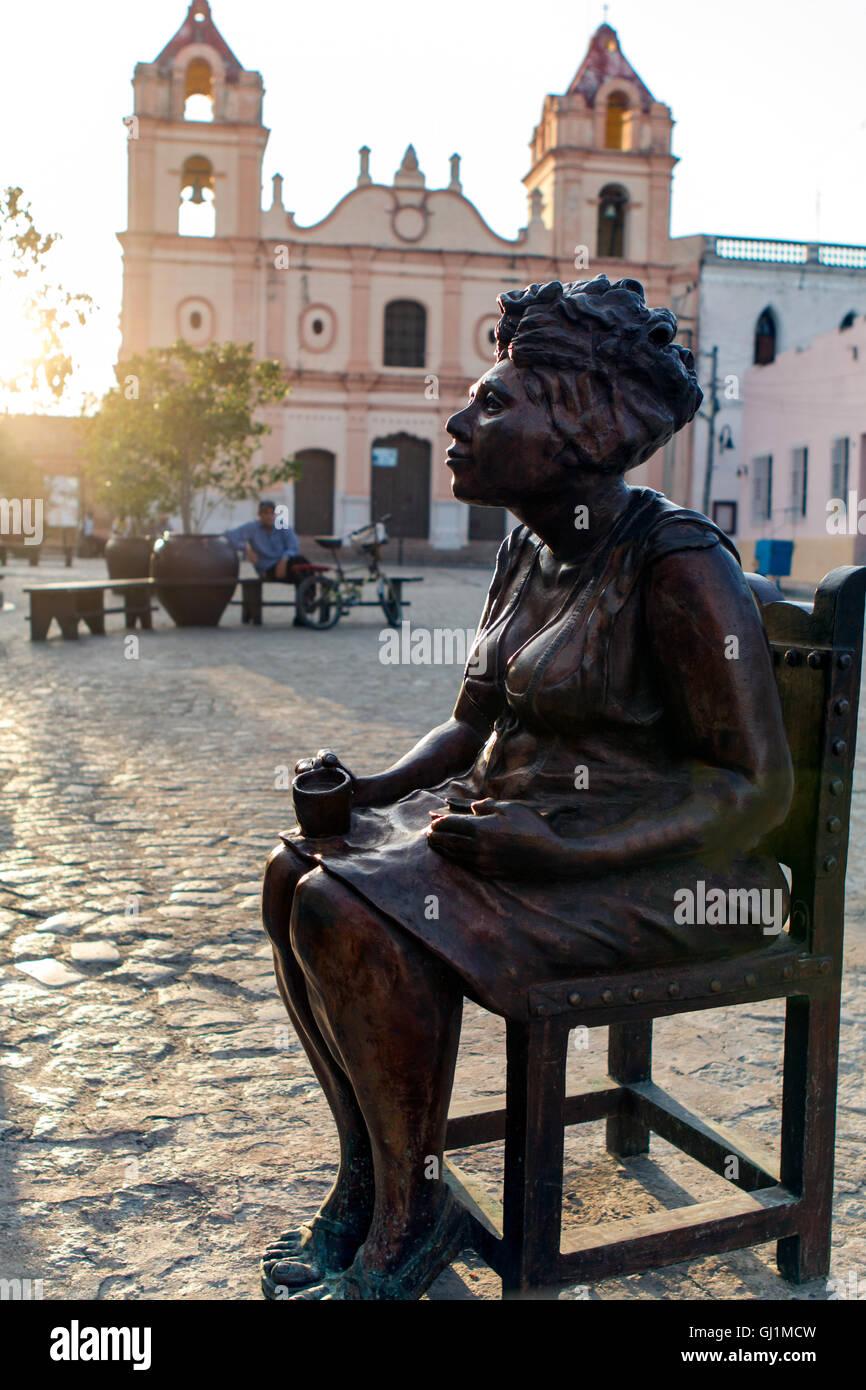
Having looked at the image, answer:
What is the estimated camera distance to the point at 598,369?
73.6 inches

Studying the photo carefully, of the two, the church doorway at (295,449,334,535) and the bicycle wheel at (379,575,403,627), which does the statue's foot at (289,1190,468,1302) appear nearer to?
the bicycle wheel at (379,575,403,627)

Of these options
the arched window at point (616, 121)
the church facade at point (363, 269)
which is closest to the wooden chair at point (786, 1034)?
the church facade at point (363, 269)

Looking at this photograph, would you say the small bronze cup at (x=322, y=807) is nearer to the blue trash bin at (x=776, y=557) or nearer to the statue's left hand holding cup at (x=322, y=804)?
the statue's left hand holding cup at (x=322, y=804)

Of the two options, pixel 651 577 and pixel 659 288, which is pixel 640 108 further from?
pixel 651 577

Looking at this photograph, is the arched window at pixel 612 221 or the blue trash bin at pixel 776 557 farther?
the arched window at pixel 612 221

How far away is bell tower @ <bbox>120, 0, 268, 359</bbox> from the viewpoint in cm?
3672

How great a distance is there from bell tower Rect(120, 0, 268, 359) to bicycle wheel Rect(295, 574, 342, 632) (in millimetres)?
24291

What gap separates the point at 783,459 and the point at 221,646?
23.7 meters

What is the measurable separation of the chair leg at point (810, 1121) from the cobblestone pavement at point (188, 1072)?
0.25 ft

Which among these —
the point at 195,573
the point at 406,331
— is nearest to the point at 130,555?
the point at 195,573

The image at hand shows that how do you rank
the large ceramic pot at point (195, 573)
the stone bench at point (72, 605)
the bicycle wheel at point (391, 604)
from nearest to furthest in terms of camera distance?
the stone bench at point (72, 605)
the large ceramic pot at point (195, 573)
the bicycle wheel at point (391, 604)

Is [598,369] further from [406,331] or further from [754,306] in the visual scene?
[754,306]

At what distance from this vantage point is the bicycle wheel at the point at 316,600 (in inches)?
597

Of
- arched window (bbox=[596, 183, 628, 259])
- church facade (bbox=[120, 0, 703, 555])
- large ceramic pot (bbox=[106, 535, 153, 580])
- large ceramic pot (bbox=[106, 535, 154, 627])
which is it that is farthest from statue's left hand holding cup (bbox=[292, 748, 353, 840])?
arched window (bbox=[596, 183, 628, 259])
